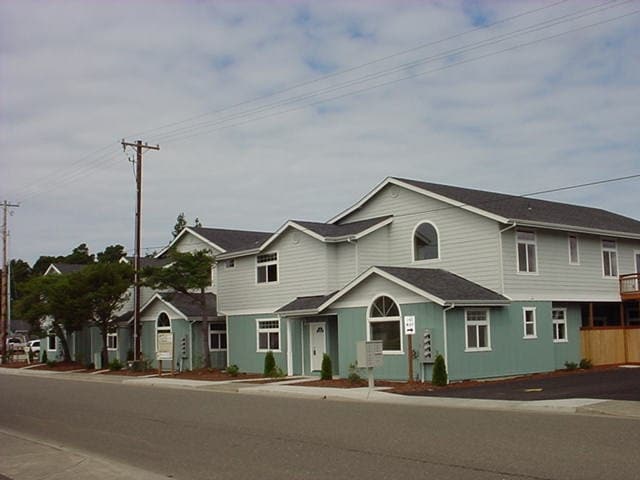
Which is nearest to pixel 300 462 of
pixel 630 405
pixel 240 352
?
pixel 630 405

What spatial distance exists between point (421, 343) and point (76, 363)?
3040 centimetres

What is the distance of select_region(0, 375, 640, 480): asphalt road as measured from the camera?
10.9 meters

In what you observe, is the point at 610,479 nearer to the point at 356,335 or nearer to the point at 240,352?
the point at 356,335

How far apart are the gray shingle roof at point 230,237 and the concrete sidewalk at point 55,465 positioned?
28.3 metres

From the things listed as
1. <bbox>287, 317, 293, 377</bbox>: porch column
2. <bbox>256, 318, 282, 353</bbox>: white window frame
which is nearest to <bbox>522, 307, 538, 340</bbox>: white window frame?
<bbox>287, 317, 293, 377</bbox>: porch column

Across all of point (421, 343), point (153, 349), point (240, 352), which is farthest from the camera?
point (153, 349)

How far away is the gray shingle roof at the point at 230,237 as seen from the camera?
42.8 m

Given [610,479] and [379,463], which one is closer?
[610,479]

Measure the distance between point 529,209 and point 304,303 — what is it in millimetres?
9908

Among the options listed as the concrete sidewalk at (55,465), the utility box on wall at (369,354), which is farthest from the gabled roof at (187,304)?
the concrete sidewalk at (55,465)

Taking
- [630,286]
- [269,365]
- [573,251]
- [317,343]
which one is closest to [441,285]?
[317,343]

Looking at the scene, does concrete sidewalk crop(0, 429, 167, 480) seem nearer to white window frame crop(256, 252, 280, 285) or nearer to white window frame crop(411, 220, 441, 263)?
white window frame crop(411, 220, 441, 263)

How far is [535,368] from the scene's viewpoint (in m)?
30.2

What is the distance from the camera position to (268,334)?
3584 cm
